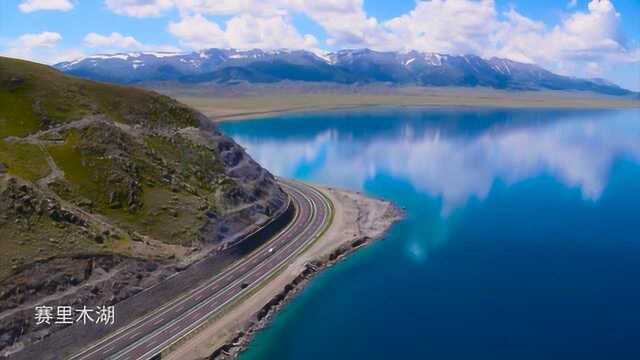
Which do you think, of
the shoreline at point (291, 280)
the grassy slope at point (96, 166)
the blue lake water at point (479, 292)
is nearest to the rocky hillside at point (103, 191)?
the grassy slope at point (96, 166)

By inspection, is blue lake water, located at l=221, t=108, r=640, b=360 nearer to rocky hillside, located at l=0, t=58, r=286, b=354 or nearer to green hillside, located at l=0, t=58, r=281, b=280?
rocky hillside, located at l=0, t=58, r=286, b=354

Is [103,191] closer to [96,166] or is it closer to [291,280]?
[96,166]

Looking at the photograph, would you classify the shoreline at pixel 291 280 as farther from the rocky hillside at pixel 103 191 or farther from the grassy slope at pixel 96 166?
the grassy slope at pixel 96 166

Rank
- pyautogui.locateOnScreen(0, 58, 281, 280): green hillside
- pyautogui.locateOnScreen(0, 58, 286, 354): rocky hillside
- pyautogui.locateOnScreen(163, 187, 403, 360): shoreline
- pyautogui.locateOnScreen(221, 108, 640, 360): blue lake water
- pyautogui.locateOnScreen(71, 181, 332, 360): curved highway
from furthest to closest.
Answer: pyautogui.locateOnScreen(0, 58, 281, 280): green hillside, pyautogui.locateOnScreen(0, 58, 286, 354): rocky hillside, pyautogui.locateOnScreen(221, 108, 640, 360): blue lake water, pyautogui.locateOnScreen(163, 187, 403, 360): shoreline, pyautogui.locateOnScreen(71, 181, 332, 360): curved highway

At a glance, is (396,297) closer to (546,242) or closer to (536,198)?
(546,242)

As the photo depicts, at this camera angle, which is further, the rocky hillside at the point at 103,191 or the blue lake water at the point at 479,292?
the rocky hillside at the point at 103,191

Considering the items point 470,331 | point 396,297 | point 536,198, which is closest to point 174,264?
point 396,297

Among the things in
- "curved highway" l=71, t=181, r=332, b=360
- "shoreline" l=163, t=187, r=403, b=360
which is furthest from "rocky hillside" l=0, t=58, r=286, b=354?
"shoreline" l=163, t=187, r=403, b=360

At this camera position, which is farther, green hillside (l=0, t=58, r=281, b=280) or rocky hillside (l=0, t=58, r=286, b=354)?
green hillside (l=0, t=58, r=281, b=280)
